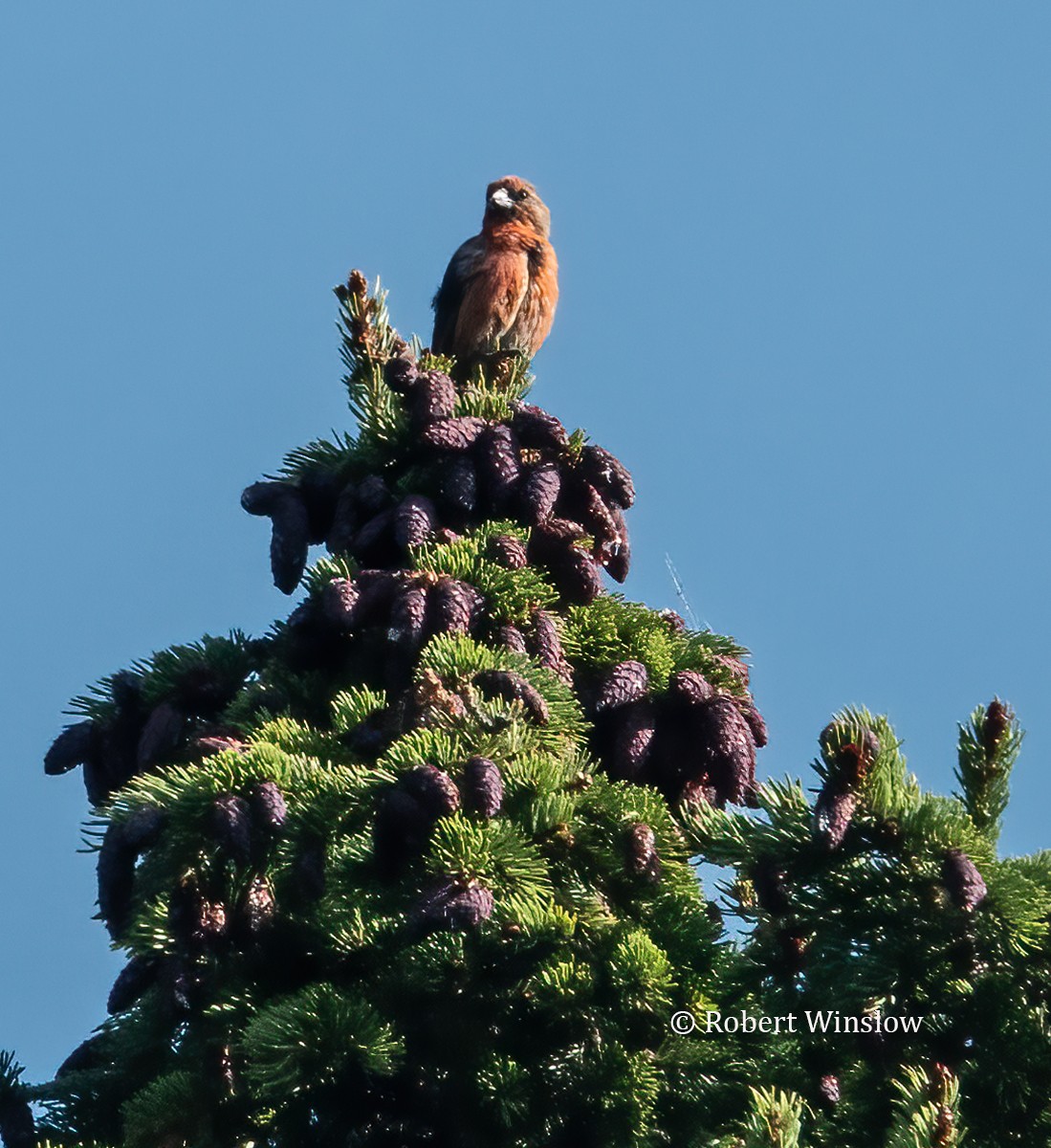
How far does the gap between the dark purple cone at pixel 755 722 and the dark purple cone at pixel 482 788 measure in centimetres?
93

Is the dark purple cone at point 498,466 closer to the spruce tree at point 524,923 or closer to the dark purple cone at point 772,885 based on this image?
the spruce tree at point 524,923

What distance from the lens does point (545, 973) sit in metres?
2.32

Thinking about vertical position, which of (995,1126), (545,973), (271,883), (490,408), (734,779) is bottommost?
(995,1126)

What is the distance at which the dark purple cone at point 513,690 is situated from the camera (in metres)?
2.53

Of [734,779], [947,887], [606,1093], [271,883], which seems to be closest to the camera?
[947,887]

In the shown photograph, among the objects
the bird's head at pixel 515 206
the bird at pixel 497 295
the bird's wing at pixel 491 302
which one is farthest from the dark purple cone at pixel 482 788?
the bird's head at pixel 515 206

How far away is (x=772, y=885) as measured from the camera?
85.0 inches

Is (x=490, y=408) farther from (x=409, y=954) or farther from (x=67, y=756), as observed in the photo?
(x=409, y=954)

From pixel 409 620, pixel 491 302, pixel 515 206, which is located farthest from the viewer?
pixel 515 206

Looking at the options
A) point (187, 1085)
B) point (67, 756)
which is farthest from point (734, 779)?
point (67, 756)

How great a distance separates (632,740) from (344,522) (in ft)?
2.88

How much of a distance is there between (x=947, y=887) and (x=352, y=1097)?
3.14 feet

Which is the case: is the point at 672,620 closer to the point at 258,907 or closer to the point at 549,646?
the point at 549,646

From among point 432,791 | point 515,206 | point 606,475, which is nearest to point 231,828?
point 432,791
